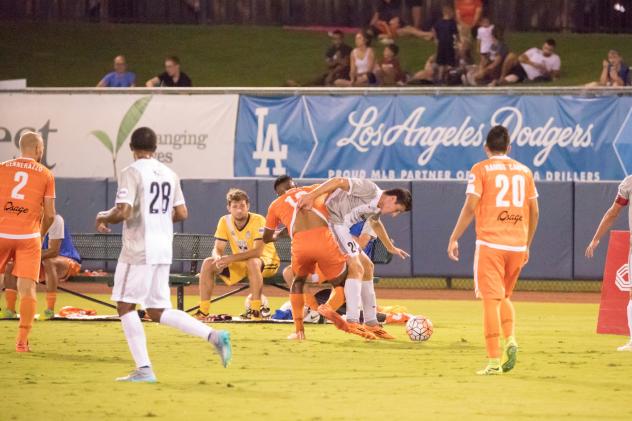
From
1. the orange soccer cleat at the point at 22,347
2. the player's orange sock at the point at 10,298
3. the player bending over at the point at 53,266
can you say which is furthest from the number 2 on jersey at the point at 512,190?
the player's orange sock at the point at 10,298

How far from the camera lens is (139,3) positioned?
125 feet

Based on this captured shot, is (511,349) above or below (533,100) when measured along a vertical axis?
below

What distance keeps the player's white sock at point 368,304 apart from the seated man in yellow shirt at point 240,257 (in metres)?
→ 1.94

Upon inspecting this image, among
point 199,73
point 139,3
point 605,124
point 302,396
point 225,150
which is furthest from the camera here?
point 139,3

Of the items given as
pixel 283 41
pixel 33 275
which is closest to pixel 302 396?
pixel 33 275

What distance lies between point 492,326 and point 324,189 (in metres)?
3.25

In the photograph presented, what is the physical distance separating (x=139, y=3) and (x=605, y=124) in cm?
1821

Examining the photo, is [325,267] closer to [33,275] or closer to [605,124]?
[33,275]

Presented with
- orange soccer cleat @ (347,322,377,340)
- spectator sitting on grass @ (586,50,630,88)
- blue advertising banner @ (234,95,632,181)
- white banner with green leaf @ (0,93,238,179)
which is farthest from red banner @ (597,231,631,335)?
spectator sitting on grass @ (586,50,630,88)

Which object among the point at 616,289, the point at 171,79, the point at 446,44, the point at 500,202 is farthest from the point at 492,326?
the point at 446,44

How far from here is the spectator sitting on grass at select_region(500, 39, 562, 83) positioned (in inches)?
1139

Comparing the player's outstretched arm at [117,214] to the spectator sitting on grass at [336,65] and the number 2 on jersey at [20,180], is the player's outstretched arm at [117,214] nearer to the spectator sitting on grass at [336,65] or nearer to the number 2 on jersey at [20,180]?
the number 2 on jersey at [20,180]

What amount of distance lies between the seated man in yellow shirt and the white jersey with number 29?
5.79 m

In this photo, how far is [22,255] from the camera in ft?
42.9
